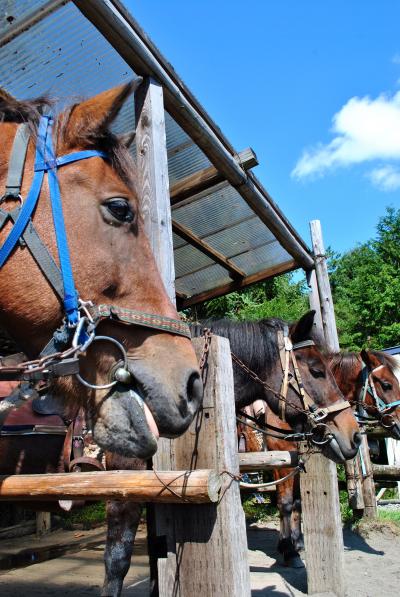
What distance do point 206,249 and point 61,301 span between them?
172 inches

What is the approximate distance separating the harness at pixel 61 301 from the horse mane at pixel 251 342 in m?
2.77

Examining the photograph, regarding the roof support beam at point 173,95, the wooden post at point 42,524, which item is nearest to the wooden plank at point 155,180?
the roof support beam at point 173,95

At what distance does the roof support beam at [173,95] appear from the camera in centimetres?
278

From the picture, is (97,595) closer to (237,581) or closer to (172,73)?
(237,581)

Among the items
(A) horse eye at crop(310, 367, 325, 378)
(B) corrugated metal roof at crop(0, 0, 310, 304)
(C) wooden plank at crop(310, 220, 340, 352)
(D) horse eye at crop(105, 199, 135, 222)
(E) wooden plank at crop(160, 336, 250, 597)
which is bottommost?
(E) wooden plank at crop(160, 336, 250, 597)

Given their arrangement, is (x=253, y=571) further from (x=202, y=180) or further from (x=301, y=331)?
(x=202, y=180)

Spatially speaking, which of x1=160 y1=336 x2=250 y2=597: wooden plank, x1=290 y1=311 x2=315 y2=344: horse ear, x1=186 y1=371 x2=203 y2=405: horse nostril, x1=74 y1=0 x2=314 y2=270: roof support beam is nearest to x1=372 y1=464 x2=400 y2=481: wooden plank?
x1=290 y1=311 x2=315 y2=344: horse ear

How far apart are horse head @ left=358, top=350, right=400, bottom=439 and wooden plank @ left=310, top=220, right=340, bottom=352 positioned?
0.87 metres

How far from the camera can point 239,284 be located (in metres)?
6.73

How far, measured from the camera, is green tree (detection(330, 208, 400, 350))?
23.4 m

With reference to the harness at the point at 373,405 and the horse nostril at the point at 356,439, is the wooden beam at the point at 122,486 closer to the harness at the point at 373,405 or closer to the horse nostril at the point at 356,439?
the horse nostril at the point at 356,439

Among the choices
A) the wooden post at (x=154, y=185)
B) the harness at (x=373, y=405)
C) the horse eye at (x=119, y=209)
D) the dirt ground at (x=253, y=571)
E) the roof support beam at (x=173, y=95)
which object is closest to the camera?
the horse eye at (x=119, y=209)

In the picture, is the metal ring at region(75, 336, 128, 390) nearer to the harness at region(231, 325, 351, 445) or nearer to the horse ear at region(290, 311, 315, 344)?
the harness at region(231, 325, 351, 445)

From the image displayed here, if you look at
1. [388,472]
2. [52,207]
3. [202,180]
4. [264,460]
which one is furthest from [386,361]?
[52,207]
